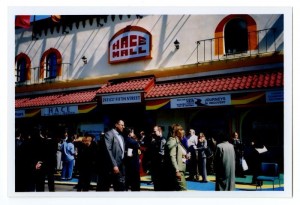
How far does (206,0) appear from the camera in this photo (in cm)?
666

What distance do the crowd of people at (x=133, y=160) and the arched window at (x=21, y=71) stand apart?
104 centimetres

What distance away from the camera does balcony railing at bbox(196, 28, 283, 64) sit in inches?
271

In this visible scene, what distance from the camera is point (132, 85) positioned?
7.56 metres

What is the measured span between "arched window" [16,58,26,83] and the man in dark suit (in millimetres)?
1992

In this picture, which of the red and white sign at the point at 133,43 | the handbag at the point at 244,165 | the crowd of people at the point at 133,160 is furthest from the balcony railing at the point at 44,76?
the handbag at the point at 244,165

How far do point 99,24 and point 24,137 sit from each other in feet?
7.89

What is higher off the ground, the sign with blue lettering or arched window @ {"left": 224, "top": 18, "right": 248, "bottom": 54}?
arched window @ {"left": 224, "top": 18, "right": 248, "bottom": 54}

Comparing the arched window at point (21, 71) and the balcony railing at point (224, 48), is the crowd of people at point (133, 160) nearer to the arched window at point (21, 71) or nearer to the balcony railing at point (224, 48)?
the arched window at point (21, 71)

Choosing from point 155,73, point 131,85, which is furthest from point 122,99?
point 155,73

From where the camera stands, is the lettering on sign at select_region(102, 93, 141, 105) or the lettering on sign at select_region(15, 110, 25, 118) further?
the lettering on sign at select_region(102, 93, 141, 105)

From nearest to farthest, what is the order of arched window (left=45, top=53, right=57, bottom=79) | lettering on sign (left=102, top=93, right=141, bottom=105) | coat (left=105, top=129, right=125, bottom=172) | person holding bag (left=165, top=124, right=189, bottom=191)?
person holding bag (left=165, top=124, right=189, bottom=191) → coat (left=105, top=129, right=125, bottom=172) → lettering on sign (left=102, top=93, right=141, bottom=105) → arched window (left=45, top=53, right=57, bottom=79)

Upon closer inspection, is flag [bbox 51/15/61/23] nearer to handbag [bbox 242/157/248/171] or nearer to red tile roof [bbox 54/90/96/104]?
red tile roof [bbox 54/90/96/104]

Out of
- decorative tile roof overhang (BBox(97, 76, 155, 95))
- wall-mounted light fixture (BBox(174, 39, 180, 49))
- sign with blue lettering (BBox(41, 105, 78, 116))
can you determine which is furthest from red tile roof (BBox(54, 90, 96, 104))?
wall-mounted light fixture (BBox(174, 39, 180, 49))
